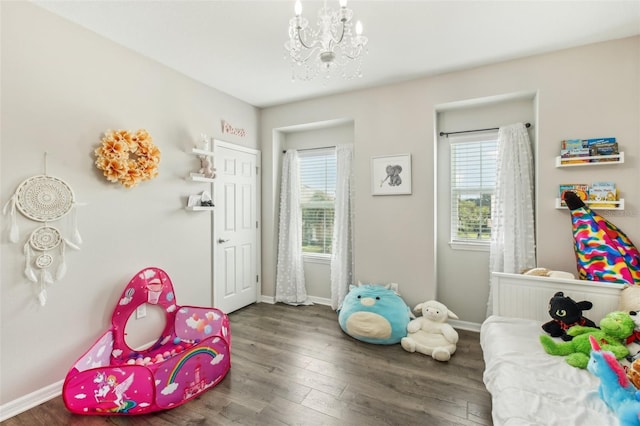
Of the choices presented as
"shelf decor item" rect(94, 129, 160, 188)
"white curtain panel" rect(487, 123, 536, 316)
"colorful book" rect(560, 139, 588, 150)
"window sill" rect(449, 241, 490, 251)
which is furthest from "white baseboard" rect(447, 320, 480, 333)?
"shelf decor item" rect(94, 129, 160, 188)

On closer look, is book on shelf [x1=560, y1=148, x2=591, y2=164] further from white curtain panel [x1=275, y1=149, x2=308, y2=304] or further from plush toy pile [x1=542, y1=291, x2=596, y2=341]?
white curtain panel [x1=275, y1=149, x2=308, y2=304]

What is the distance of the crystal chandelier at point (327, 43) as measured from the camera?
1543mm

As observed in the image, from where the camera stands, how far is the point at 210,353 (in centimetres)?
208

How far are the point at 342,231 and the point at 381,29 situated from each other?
2.15 meters

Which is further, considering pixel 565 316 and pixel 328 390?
pixel 328 390

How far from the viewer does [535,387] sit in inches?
55.4

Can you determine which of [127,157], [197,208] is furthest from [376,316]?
[127,157]

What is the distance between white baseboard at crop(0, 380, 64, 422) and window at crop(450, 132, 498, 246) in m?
3.57

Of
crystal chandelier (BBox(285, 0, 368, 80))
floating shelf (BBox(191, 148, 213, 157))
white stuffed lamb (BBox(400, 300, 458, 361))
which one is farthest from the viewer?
floating shelf (BBox(191, 148, 213, 157))

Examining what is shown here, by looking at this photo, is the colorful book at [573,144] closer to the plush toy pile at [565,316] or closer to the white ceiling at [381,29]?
the white ceiling at [381,29]

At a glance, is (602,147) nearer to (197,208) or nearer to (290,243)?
(290,243)

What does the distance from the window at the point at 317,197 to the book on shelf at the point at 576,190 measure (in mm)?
2285

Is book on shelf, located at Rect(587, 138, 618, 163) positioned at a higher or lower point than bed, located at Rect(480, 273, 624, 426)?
higher

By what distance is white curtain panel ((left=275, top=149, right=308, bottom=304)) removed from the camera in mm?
3885
